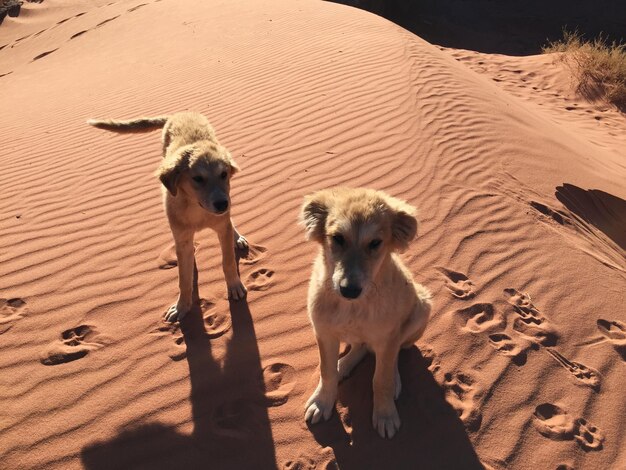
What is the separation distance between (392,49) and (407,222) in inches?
284

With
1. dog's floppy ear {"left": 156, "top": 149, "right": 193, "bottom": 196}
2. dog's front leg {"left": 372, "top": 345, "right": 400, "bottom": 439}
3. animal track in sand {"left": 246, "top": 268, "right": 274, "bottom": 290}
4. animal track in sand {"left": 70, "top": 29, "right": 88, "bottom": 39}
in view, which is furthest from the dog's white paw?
animal track in sand {"left": 70, "top": 29, "right": 88, "bottom": 39}

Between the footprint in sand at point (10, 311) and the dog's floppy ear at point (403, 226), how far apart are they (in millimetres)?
3002

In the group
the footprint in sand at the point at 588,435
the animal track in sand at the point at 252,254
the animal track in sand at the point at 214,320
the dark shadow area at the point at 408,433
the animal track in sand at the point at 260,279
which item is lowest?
the footprint in sand at the point at 588,435

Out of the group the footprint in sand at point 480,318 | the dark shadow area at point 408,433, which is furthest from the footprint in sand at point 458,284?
the dark shadow area at point 408,433

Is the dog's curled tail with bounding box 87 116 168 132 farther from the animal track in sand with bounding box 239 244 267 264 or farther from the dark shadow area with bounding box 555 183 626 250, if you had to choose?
the dark shadow area with bounding box 555 183 626 250

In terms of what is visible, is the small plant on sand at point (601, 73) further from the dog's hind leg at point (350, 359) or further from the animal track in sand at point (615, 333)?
the dog's hind leg at point (350, 359)

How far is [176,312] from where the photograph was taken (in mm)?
3580

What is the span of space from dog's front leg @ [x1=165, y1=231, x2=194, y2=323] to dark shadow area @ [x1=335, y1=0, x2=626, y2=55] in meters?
14.9

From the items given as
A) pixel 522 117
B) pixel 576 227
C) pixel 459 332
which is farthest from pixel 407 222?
pixel 522 117

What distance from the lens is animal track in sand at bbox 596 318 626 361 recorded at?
11.2 ft

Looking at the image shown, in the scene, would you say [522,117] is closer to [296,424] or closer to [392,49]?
[392,49]

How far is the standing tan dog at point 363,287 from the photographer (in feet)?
7.72

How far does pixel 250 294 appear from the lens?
3.81 m

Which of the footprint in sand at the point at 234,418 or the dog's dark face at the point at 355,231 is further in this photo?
the footprint in sand at the point at 234,418
